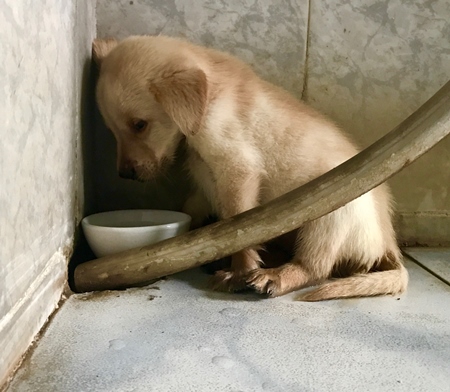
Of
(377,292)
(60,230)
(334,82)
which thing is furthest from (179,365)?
(334,82)

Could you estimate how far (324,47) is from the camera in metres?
2.06

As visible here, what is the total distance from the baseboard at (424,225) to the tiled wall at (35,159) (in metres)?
1.41

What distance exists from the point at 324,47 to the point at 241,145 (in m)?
0.63

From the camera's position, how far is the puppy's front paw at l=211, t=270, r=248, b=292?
163cm

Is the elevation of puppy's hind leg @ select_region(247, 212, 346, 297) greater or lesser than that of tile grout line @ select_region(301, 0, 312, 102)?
lesser

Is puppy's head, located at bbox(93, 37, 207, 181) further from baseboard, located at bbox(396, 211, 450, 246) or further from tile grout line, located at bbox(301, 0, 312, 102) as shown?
baseboard, located at bbox(396, 211, 450, 246)

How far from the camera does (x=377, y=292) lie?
64.3 inches

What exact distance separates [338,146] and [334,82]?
1.34 ft

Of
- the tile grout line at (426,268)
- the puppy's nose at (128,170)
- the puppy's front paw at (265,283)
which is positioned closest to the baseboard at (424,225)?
the tile grout line at (426,268)

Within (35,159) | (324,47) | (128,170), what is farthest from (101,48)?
(324,47)

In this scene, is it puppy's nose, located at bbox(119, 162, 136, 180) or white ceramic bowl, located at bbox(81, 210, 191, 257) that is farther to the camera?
puppy's nose, located at bbox(119, 162, 136, 180)

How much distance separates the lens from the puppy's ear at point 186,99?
1.63 metres

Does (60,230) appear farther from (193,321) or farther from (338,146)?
(338,146)

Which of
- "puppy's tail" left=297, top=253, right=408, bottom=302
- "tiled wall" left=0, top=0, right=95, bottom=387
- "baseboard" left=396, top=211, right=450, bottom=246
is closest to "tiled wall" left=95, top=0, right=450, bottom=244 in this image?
"baseboard" left=396, top=211, right=450, bottom=246
